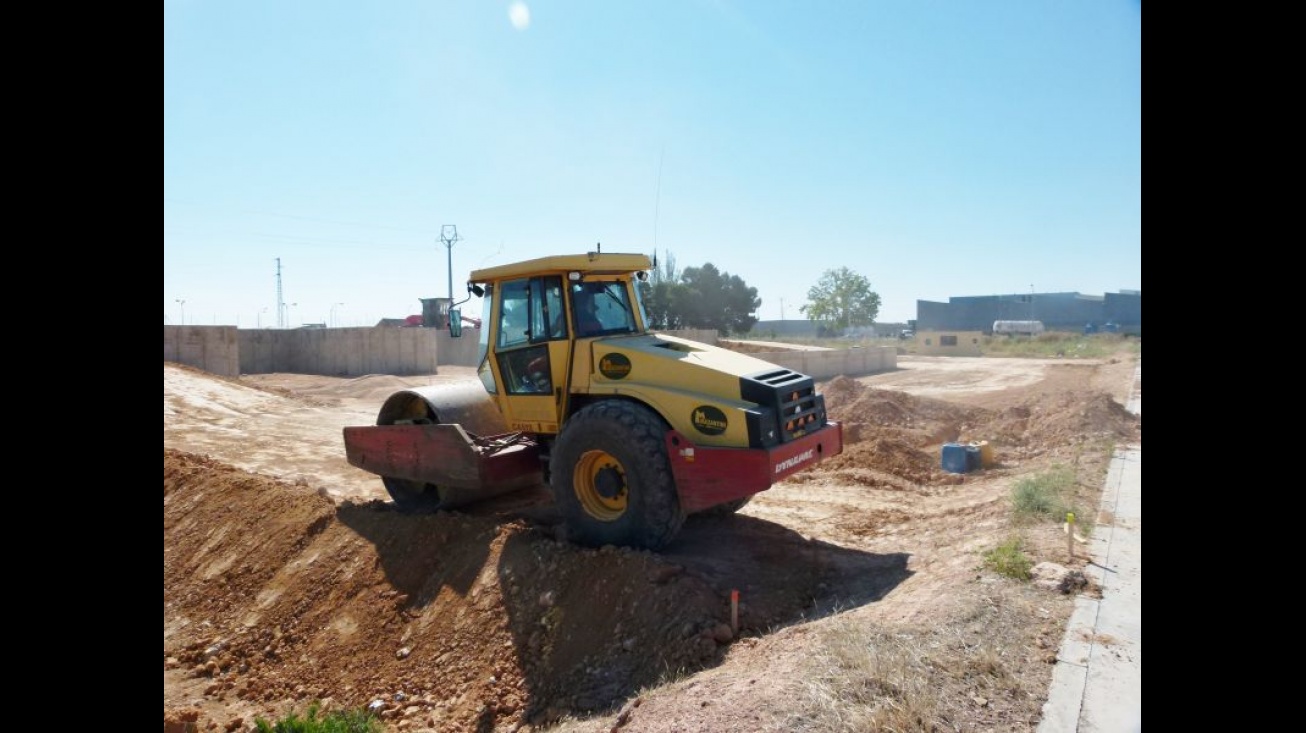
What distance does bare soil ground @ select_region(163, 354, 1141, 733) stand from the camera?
4035 mm

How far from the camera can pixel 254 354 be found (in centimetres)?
3012

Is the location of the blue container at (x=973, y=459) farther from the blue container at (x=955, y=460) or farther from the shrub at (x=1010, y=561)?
the shrub at (x=1010, y=561)

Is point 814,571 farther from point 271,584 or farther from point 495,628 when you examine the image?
point 271,584

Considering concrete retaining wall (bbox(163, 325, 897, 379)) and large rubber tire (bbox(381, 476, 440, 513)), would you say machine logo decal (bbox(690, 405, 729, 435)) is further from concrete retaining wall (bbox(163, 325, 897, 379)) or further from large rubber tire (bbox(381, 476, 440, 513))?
concrete retaining wall (bbox(163, 325, 897, 379))

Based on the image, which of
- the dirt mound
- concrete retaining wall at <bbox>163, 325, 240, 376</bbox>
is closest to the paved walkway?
the dirt mound

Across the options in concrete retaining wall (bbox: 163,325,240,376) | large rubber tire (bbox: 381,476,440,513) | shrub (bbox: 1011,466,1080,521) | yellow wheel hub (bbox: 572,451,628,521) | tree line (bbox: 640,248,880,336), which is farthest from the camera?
tree line (bbox: 640,248,880,336)

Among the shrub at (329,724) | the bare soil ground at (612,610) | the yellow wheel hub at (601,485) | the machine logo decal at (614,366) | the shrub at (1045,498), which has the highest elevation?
the machine logo decal at (614,366)

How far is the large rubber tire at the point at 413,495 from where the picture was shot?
333 inches

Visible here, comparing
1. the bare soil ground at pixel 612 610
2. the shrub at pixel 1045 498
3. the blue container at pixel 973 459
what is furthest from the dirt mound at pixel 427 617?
the blue container at pixel 973 459

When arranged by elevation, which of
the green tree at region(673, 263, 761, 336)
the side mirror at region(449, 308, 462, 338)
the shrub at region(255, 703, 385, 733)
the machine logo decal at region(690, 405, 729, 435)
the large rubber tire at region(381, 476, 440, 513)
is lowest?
the shrub at region(255, 703, 385, 733)

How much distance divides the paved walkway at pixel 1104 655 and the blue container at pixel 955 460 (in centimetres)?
456

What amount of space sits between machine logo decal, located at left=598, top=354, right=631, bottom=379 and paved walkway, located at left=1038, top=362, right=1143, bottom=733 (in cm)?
371
